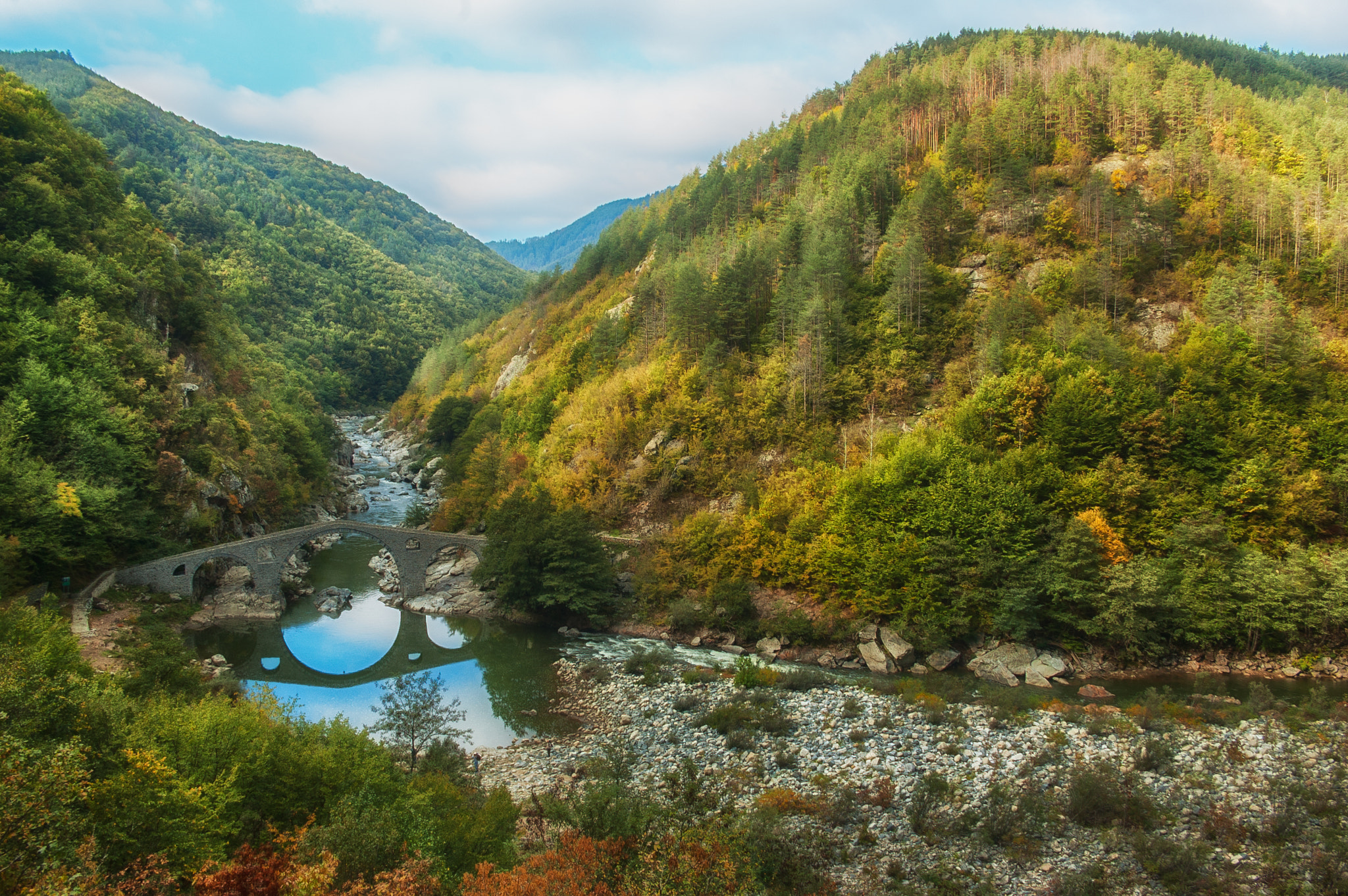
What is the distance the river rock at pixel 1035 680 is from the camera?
35562 millimetres

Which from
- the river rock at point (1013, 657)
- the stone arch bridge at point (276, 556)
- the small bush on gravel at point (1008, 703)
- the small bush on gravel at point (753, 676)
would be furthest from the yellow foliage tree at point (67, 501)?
the river rock at point (1013, 657)

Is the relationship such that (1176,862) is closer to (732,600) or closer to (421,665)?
(732,600)

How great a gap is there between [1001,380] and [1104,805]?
28.0 metres

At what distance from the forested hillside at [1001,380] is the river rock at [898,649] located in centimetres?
134

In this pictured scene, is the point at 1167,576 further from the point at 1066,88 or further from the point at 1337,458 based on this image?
the point at 1066,88

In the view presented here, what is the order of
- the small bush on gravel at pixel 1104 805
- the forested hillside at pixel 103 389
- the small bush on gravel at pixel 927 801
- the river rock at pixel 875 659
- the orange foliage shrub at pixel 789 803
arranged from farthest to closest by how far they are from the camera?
the forested hillside at pixel 103 389
the river rock at pixel 875 659
the orange foliage shrub at pixel 789 803
the small bush on gravel at pixel 927 801
the small bush on gravel at pixel 1104 805

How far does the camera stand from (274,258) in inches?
5719

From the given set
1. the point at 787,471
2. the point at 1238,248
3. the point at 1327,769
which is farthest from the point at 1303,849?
the point at 1238,248

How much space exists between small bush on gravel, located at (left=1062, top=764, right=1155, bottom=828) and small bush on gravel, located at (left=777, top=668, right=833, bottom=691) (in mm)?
14038

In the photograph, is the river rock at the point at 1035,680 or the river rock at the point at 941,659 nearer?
the river rock at the point at 1035,680

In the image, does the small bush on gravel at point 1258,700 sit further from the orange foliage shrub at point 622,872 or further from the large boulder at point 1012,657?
the orange foliage shrub at point 622,872

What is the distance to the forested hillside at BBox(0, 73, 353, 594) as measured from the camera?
39656 mm

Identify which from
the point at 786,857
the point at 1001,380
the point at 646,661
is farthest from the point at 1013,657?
the point at 786,857

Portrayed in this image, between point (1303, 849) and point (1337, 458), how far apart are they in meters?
29.2
